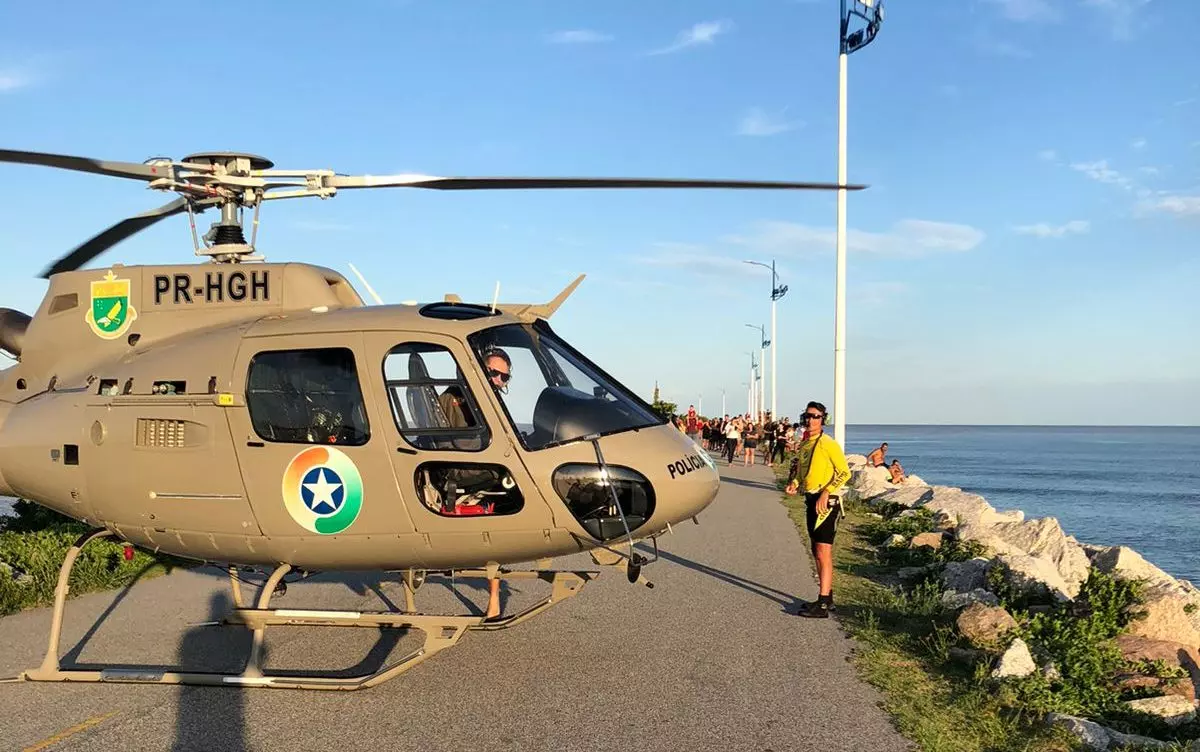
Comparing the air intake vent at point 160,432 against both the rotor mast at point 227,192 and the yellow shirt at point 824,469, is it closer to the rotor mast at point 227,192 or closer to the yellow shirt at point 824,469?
the rotor mast at point 227,192

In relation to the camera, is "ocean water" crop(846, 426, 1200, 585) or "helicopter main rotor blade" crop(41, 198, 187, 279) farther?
"ocean water" crop(846, 426, 1200, 585)

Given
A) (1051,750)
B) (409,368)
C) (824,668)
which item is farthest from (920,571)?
(409,368)

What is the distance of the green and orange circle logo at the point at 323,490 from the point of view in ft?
20.8

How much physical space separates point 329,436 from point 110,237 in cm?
357

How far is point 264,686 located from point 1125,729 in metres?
5.59

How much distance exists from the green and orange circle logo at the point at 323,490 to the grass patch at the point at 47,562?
4.61 m

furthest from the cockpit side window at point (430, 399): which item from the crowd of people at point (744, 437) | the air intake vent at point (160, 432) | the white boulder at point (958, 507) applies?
the crowd of people at point (744, 437)

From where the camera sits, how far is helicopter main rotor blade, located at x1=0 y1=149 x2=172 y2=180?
21.0 ft

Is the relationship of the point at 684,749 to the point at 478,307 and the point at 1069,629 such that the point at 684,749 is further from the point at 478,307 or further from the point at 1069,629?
the point at 1069,629

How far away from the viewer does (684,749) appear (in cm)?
520

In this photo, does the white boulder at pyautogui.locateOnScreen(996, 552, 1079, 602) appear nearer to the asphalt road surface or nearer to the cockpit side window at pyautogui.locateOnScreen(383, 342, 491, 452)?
the asphalt road surface

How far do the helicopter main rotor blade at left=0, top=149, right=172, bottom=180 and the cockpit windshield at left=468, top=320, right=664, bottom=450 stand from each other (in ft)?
8.88

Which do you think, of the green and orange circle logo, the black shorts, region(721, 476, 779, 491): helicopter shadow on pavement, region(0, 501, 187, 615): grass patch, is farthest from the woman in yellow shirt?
region(721, 476, 779, 491): helicopter shadow on pavement

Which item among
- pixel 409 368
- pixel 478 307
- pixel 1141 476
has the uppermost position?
pixel 478 307
